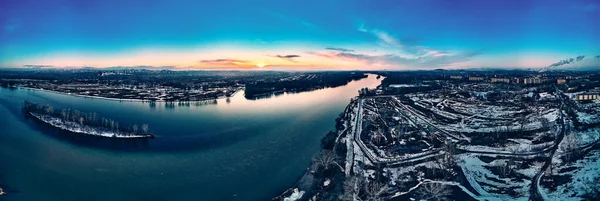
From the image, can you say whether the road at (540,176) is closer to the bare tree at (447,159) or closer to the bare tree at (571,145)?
the bare tree at (571,145)

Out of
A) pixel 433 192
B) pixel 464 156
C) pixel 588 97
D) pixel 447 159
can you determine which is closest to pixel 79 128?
pixel 433 192

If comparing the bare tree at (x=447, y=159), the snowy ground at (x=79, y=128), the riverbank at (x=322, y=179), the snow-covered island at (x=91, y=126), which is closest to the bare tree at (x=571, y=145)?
the bare tree at (x=447, y=159)

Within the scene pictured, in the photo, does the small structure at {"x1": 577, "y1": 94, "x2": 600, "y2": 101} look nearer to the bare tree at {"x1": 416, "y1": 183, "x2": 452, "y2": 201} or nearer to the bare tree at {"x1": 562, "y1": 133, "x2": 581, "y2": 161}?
the bare tree at {"x1": 562, "y1": 133, "x2": 581, "y2": 161}

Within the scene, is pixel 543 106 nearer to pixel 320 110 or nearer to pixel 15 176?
pixel 320 110

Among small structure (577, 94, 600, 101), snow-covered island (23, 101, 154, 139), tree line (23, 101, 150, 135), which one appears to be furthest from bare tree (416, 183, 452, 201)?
small structure (577, 94, 600, 101)

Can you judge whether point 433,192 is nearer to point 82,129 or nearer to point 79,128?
point 82,129

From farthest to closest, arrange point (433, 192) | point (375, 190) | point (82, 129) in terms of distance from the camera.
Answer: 1. point (82, 129)
2. point (375, 190)
3. point (433, 192)
